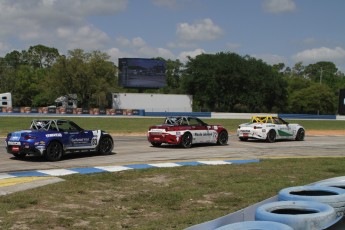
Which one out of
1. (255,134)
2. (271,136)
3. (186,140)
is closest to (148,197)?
(186,140)

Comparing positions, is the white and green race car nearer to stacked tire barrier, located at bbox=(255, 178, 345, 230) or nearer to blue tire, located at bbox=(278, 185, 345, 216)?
stacked tire barrier, located at bbox=(255, 178, 345, 230)

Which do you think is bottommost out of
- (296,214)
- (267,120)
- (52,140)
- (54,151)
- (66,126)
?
(54,151)

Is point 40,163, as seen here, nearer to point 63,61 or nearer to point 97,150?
point 97,150

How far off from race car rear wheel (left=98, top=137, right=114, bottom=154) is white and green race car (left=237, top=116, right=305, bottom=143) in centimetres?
902

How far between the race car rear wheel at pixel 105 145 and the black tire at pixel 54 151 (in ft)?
6.08

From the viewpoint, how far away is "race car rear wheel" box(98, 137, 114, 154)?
16.3 m

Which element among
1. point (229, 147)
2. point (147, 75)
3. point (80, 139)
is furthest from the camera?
point (147, 75)

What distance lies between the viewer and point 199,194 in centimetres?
902

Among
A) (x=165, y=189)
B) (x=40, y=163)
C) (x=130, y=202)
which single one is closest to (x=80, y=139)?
(x=40, y=163)

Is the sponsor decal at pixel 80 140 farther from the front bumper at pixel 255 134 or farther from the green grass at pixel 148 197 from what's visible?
the front bumper at pixel 255 134

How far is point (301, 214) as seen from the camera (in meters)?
4.29

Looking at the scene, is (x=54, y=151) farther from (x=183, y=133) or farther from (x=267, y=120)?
(x=267, y=120)

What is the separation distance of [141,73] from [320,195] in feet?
230

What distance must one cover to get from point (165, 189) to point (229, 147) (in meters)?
11.1
